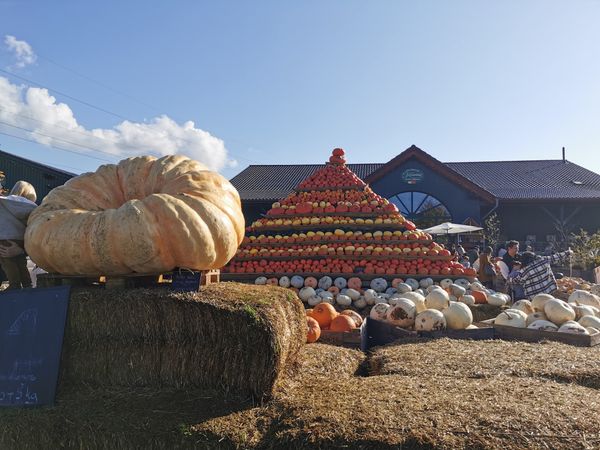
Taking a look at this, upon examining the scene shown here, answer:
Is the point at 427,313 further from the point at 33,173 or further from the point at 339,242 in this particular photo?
the point at 33,173

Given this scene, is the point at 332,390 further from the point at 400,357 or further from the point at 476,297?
the point at 476,297

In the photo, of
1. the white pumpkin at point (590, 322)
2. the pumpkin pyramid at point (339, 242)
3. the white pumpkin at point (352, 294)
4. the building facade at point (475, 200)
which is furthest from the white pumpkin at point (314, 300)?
the building facade at point (475, 200)

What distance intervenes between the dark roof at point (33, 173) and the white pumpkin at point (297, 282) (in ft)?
55.2

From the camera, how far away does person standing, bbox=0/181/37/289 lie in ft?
13.5

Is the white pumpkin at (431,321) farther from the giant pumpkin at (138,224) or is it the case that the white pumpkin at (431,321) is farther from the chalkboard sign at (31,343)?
the chalkboard sign at (31,343)

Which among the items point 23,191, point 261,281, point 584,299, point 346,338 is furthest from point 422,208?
point 23,191

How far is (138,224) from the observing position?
128 inches

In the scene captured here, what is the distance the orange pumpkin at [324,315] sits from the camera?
6320 mm

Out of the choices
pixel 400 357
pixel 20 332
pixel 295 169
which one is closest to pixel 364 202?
pixel 400 357

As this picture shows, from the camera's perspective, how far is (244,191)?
2584cm

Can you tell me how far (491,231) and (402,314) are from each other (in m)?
18.1

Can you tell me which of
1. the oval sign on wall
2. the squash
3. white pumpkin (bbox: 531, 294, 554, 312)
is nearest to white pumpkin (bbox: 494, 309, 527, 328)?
white pumpkin (bbox: 531, 294, 554, 312)

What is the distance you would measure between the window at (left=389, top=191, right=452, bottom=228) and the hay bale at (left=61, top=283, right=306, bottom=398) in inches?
794

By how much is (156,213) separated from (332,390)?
177 centimetres
